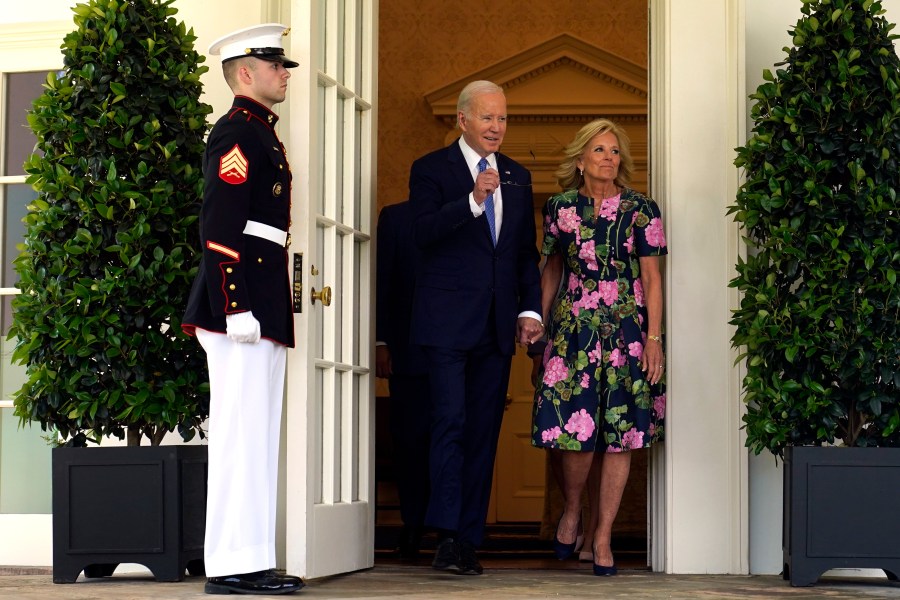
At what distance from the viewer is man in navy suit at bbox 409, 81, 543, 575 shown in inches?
173

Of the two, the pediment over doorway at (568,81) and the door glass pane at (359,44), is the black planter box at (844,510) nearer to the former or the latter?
the door glass pane at (359,44)

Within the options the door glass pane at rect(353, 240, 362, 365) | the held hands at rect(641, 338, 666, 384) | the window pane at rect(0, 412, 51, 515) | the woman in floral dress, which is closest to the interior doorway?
the window pane at rect(0, 412, 51, 515)

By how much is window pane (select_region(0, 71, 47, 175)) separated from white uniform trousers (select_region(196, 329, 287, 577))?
1.81 metres

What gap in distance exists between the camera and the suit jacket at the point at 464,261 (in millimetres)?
4422

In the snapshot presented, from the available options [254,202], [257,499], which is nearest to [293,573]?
[257,499]

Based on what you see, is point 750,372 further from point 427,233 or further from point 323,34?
point 323,34

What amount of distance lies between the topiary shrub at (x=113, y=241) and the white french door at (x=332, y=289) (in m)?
0.40

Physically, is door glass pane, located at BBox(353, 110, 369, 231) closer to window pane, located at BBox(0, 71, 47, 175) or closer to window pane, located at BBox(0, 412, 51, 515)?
window pane, located at BBox(0, 71, 47, 175)

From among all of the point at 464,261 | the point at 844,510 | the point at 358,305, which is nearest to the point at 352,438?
the point at 358,305

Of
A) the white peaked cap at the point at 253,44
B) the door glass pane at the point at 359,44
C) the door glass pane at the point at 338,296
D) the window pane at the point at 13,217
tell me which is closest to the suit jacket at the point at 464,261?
the door glass pane at the point at 338,296

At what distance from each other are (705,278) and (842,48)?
898mm

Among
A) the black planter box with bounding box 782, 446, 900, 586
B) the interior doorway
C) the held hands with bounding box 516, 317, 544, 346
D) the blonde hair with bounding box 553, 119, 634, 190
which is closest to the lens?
the black planter box with bounding box 782, 446, 900, 586

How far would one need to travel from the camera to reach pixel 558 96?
27.7 feet

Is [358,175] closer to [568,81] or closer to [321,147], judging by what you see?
[321,147]
